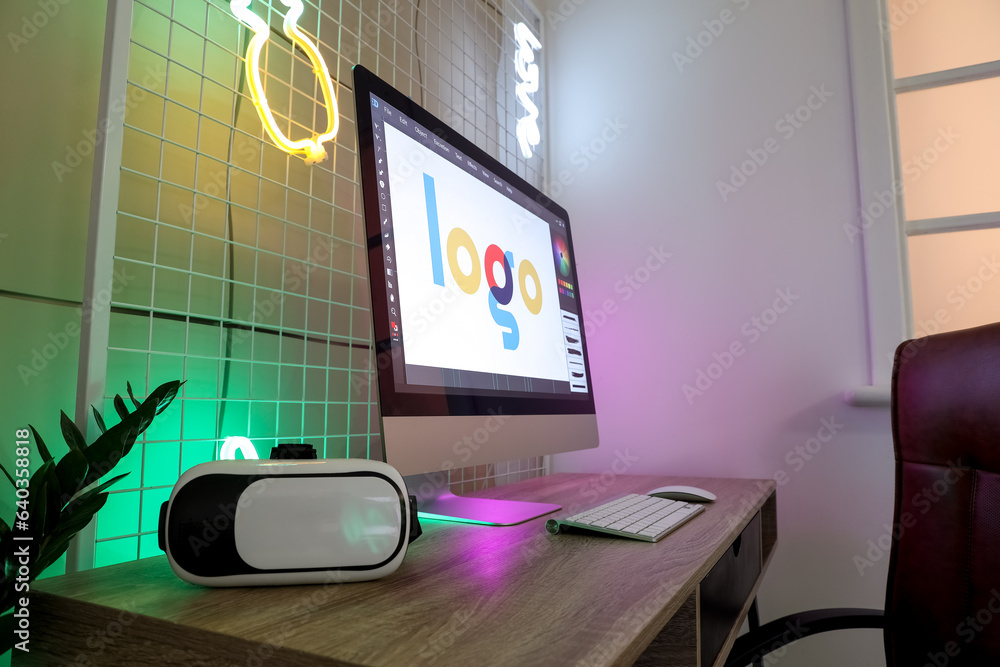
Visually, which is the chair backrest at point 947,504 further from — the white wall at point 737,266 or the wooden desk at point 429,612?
the white wall at point 737,266

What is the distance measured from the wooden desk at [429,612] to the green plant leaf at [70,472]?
3.1 inches

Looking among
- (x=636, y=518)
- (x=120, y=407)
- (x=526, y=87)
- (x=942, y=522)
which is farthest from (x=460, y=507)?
(x=526, y=87)

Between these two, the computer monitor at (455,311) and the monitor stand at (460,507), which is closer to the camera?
the computer monitor at (455,311)

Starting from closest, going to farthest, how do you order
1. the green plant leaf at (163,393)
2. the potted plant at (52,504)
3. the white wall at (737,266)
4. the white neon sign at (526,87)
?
the potted plant at (52,504) < the green plant leaf at (163,393) < the white wall at (737,266) < the white neon sign at (526,87)

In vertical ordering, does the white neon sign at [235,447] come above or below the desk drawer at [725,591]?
above

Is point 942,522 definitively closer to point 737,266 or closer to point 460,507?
point 460,507

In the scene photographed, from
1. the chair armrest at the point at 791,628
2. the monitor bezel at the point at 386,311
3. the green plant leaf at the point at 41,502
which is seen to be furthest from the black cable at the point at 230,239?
the chair armrest at the point at 791,628

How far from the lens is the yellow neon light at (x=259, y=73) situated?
0.90 m

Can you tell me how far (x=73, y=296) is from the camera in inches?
30.5

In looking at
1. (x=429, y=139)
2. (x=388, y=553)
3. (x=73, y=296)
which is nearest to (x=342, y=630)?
(x=388, y=553)

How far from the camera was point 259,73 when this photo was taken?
3.10 ft

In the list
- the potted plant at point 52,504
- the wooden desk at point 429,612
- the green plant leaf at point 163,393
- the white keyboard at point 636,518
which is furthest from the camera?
the white keyboard at point 636,518

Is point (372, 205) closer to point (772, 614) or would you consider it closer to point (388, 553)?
point (388, 553)

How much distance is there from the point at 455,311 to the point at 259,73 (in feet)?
1.60
